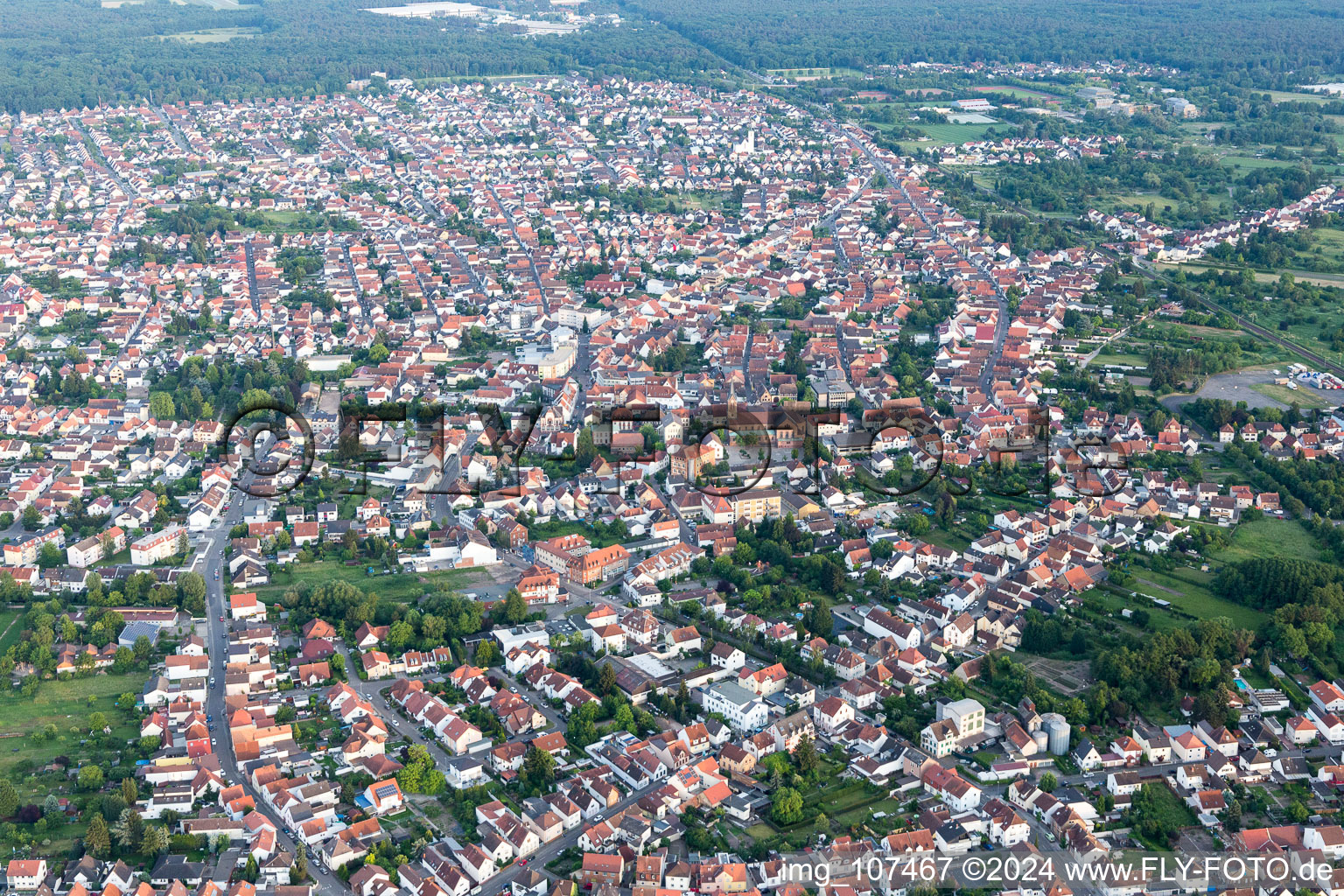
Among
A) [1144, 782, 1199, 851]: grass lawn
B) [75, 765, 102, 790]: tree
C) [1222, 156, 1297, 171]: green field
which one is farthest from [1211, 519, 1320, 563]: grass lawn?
[1222, 156, 1297, 171]: green field

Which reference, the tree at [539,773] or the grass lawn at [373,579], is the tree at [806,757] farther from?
the grass lawn at [373,579]

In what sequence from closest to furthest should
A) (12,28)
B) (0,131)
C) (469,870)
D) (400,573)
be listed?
(469,870) → (400,573) → (0,131) → (12,28)

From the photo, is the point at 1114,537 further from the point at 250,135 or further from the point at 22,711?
the point at 250,135

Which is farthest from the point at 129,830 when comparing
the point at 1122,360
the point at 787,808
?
the point at 1122,360

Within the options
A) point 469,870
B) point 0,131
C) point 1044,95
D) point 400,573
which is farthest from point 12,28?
point 469,870

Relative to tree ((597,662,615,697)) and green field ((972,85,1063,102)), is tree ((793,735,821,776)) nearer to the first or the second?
tree ((597,662,615,697))

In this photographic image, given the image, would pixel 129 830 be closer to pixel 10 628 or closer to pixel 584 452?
pixel 10 628

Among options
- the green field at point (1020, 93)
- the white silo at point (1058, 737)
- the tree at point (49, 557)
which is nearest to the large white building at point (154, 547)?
the tree at point (49, 557)
